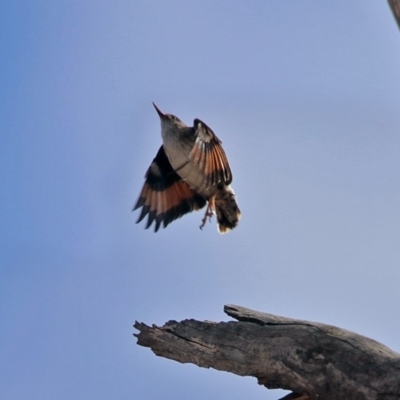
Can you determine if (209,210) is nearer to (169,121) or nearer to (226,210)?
(226,210)

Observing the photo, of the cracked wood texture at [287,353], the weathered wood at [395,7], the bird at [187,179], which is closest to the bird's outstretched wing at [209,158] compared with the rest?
the bird at [187,179]

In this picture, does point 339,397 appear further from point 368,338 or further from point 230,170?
point 230,170

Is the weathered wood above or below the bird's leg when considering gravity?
below

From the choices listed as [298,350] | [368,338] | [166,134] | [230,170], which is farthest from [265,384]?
[166,134]

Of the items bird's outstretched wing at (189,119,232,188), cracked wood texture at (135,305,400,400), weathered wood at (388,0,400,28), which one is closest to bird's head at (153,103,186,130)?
bird's outstretched wing at (189,119,232,188)

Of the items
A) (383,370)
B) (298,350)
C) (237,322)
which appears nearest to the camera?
(383,370)

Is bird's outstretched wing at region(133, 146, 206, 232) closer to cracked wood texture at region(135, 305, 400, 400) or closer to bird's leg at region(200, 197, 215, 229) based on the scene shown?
bird's leg at region(200, 197, 215, 229)

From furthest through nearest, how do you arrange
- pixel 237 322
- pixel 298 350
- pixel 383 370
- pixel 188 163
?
pixel 188 163 → pixel 237 322 → pixel 298 350 → pixel 383 370
